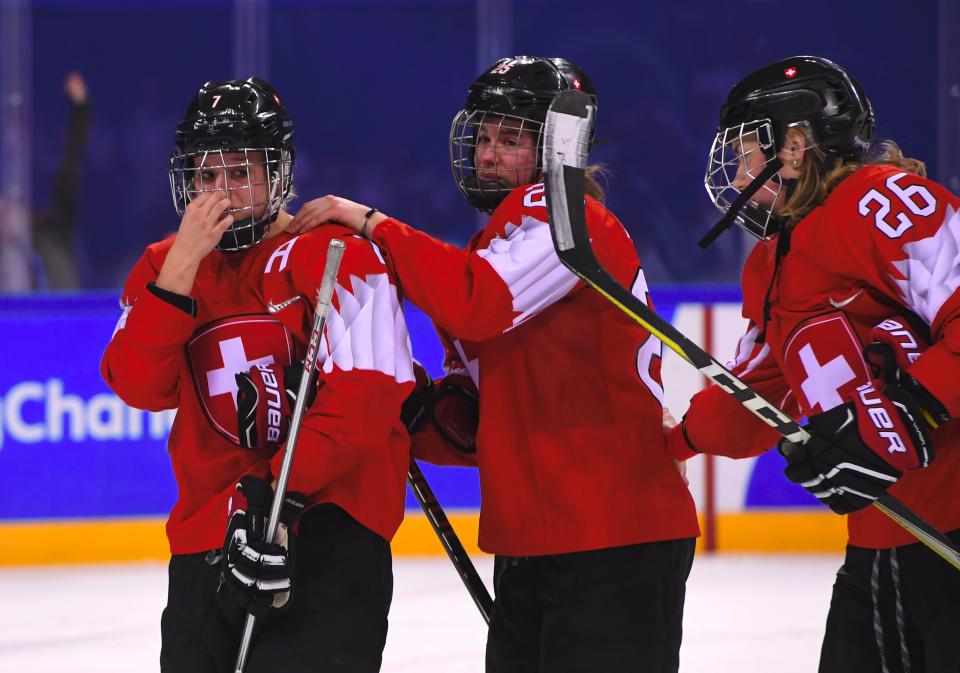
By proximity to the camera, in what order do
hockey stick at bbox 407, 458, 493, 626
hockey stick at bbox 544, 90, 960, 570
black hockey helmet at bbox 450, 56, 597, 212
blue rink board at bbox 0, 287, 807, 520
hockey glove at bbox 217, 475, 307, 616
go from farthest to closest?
blue rink board at bbox 0, 287, 807, 520 → hockey stick at bbox 407, 458, 493, 626 → black hockey helmet at bbox 450, 56, 597, 212 → hockey stick at bbox 544, 90, 960, 570 → hockey glove at bbox 217, 475, 307, 616

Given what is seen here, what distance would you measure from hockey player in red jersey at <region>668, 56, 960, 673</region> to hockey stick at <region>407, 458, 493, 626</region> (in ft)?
1.36

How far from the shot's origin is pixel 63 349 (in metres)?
4.77

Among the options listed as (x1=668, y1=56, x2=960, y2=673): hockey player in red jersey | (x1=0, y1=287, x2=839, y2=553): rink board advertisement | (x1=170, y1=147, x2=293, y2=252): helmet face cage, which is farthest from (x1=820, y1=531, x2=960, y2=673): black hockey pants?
(x1=0, y1=287, x2=839, y2=553): rink board advertisement

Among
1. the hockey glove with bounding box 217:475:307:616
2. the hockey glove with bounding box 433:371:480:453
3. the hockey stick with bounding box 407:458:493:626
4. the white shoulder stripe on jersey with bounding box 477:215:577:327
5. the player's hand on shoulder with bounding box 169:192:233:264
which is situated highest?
the player's hand on shoulder with bounding box 169:192:233:264

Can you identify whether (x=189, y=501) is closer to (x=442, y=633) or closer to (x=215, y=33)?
(x=442, y=633)

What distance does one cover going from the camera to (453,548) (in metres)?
2.27

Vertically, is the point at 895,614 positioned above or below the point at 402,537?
above

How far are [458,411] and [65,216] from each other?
6122 mm

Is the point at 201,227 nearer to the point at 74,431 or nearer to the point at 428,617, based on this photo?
the point at 428,617

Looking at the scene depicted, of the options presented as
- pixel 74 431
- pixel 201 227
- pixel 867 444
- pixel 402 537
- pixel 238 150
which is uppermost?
pixel 238 150

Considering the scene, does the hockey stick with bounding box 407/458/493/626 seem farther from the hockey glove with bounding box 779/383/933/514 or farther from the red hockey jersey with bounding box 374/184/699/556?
the hockey glove with bounding box 779/383/933/514

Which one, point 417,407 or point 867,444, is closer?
point 867,444

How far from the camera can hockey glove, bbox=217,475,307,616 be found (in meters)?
1.78

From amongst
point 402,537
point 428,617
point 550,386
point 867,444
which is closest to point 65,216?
point 402,537
